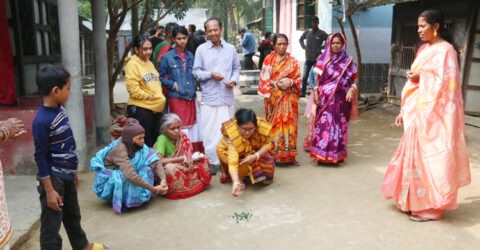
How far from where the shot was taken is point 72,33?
443 centimetres

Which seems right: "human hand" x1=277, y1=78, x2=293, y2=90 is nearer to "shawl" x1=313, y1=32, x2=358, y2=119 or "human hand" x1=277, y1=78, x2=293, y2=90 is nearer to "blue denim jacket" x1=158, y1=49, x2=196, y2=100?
"shawl" x1=313, y1=32, x2=358, y2=119

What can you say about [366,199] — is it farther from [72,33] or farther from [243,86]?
[243,86]

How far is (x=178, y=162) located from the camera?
4062 mm

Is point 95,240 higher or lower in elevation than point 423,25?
lower

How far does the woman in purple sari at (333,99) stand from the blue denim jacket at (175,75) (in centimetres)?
152

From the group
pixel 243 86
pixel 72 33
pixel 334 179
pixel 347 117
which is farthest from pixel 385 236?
pixel 243 86

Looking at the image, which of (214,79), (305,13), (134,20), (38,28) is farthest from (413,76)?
(305,13)

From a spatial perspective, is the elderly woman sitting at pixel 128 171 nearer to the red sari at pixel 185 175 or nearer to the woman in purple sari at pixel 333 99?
the red sari at pixel 185 175

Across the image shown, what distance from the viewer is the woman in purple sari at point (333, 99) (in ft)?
15.8

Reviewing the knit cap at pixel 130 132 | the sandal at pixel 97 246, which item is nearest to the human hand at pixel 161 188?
the knit cap at pixel 130 132

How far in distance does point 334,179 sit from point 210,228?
1.74 meters

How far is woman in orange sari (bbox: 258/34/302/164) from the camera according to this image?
16.3 ft

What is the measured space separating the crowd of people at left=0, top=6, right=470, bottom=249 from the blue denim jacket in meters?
0.01

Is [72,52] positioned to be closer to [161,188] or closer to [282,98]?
[161,188]
